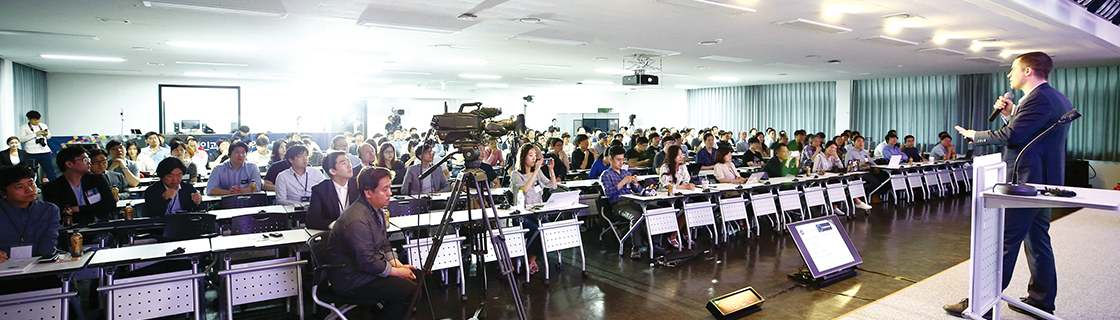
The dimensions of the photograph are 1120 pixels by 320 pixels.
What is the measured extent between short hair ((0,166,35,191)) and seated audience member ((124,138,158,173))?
5.47 meters

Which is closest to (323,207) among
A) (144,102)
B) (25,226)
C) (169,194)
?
(169,194)

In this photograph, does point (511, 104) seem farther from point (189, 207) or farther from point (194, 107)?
point (189, 207)

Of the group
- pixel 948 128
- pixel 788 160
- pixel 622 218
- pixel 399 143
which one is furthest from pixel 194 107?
pixel 948 128

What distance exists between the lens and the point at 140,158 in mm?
9102

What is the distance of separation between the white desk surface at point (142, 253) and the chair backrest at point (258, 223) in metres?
0.64

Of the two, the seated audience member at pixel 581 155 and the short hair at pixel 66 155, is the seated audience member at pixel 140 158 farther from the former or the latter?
the seated audience member at pixel 581 155

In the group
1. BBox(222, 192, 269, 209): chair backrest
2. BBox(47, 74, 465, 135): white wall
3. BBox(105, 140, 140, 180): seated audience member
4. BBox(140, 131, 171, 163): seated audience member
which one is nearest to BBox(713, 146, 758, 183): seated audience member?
BBox(222, 192, 269, 209): chair backrest

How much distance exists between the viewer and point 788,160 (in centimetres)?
879

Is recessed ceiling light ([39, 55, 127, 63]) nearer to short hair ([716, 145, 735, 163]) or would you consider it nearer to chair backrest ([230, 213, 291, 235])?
chair backrest ([230, 213, 291, 235])

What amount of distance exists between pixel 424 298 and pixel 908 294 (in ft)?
12.5

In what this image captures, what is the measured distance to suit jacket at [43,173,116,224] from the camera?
4730 mm

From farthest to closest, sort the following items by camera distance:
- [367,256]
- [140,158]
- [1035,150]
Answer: [140,158], [1035,150], [367,256]

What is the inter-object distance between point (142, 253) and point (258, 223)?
107 centimetres

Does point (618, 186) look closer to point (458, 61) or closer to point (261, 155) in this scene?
point (458, 61)
